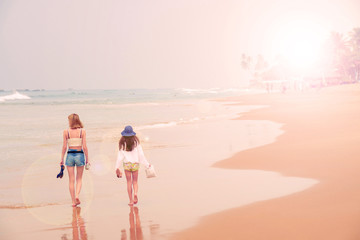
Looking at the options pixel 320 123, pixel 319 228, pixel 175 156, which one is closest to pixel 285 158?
pixel 175 156

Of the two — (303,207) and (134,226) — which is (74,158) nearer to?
(134,226)

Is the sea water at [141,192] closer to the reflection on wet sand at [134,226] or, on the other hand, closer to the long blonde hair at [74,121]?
the reflection on wet sand at [134,226]

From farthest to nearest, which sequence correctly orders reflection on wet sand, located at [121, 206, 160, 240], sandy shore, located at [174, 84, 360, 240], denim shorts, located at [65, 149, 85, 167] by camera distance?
denim shorts, located at [65, 149, 85, 167]
reflection on wet sand, located at [121, 206, 160, 240]
sandy shore, located at [174, 84, 360, 240]

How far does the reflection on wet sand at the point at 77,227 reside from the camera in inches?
243

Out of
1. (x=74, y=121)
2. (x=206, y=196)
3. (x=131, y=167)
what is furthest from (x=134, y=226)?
(x=74, y=121)

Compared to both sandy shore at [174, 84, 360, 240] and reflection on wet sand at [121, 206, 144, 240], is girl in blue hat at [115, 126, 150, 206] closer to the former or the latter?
reflection on wet sand at [121, 206, 144, 240]

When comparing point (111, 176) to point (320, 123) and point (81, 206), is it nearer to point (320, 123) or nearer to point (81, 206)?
point (81, 206)

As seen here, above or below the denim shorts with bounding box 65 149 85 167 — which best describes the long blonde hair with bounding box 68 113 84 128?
above

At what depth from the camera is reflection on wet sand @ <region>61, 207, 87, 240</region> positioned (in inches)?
243

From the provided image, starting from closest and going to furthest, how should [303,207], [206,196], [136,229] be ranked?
[136,229]
[303,207]
[206,196]

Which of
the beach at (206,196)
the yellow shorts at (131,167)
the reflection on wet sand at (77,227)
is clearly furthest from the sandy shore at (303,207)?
the yellow shorts at (131,167)

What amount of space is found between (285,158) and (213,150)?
3.18 m

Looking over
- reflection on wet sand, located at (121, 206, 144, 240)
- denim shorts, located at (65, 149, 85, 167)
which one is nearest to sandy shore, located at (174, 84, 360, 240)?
reflection on wet sand, located at (121, 206, 144, 240)

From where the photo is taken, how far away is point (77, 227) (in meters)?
6.67
